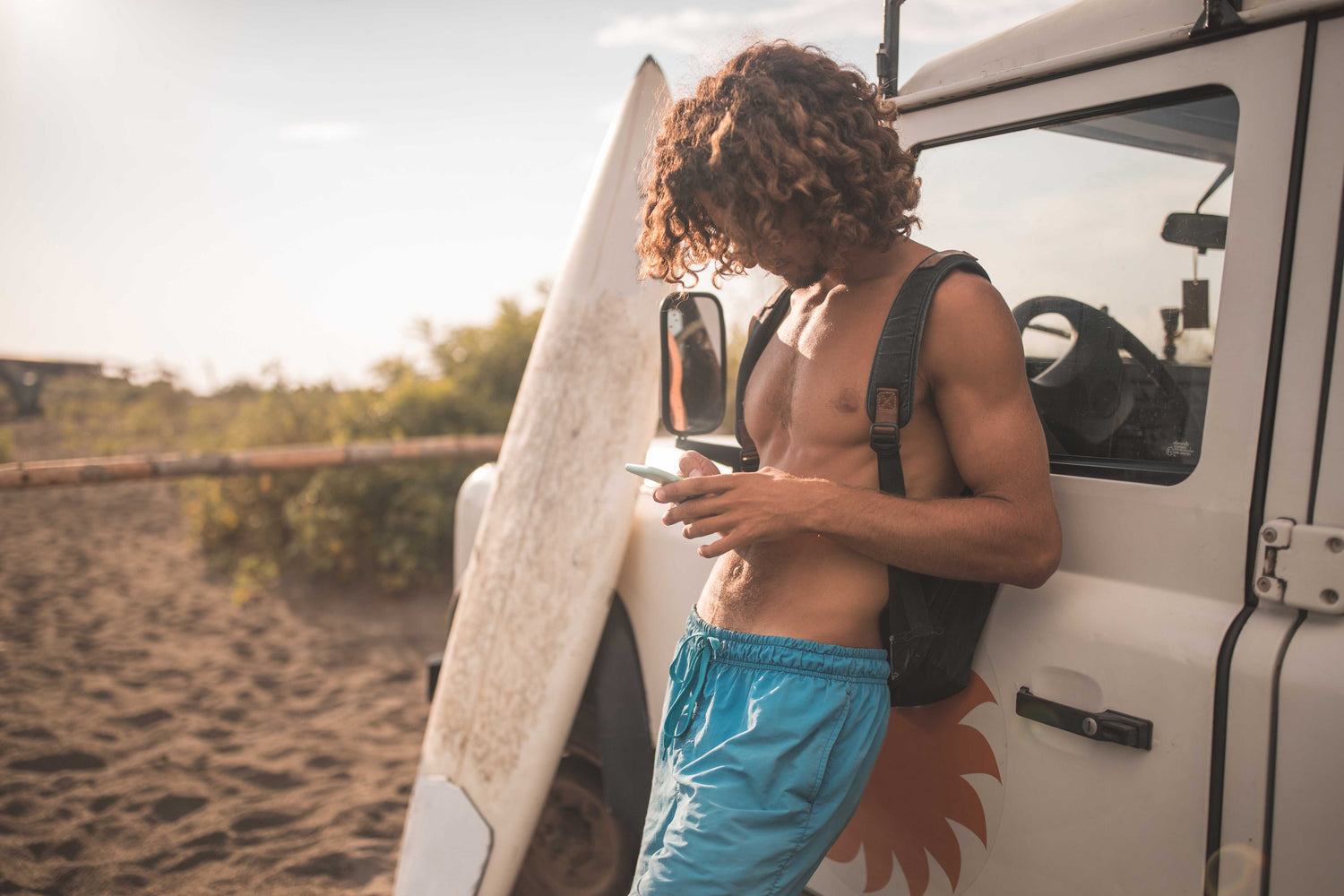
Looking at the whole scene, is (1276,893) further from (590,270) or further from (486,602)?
(590,270)

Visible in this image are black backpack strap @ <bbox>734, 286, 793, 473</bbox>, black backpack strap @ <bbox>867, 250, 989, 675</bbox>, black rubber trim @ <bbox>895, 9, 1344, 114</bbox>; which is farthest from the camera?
black backpack strap @ <bbox>734, 286, 793, 473</bbox>

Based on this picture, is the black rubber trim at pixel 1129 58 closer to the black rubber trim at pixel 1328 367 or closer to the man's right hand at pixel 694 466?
the black rubber trim at pixel 1328 367

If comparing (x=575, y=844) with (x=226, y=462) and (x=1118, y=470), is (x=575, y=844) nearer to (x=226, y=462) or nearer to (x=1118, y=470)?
(x=1118, y=470)

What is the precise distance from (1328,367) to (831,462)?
69 cm

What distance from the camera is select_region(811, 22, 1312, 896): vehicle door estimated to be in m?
1.15

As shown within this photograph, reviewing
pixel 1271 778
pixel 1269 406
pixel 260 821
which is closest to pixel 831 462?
pixel 1269 406

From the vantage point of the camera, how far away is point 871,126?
1.43m

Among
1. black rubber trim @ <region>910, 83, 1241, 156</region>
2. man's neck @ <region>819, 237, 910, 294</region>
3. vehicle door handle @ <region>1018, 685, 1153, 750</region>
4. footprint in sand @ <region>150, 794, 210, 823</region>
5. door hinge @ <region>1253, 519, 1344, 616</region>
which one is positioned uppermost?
black rubber trim @ <region>910, 83, 1241, 156</region>

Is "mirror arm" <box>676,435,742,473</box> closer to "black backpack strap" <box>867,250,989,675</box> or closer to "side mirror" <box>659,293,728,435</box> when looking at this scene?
"side mirror" <box>659,293,728,435</box>

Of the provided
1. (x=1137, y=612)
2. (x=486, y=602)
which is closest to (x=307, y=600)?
(x=486, y=602)

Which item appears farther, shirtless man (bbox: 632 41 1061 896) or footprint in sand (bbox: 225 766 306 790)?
footprint in sand (bbox: 225 766 306 790)

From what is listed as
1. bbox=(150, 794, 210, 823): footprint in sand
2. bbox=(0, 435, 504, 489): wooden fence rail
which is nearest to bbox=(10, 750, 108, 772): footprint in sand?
bbox=(150, 794, 210, 823): footprint in sand

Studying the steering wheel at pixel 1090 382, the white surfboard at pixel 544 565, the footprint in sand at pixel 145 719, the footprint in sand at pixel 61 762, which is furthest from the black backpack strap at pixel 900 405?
the footprint in sand at pixel 145 719

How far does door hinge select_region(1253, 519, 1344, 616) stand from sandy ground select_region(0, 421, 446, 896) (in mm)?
2896
